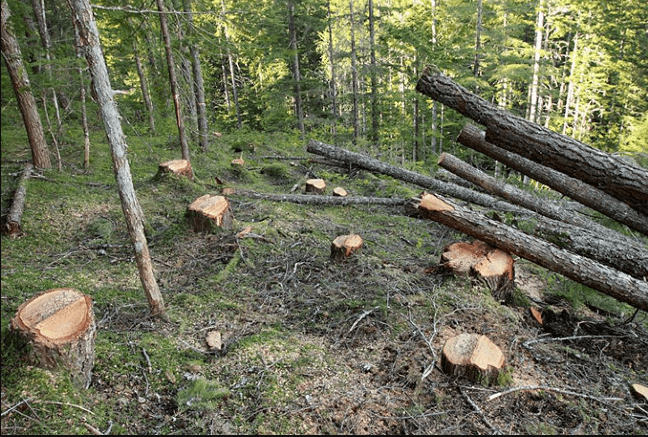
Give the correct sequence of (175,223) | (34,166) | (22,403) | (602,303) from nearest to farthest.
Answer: (22,403) < (602,303) < (175,223) < (34,166)

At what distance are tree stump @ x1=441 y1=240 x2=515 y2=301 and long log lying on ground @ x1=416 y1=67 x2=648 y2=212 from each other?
1.35 m

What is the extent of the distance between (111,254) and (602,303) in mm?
6999

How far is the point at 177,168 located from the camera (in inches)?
330

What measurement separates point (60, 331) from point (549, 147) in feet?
18.0

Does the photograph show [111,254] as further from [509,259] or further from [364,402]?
[509,259]

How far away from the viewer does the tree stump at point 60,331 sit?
8.89 ft

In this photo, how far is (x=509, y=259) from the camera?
4.91 meters

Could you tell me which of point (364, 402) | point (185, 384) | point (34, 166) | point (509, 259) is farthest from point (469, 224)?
point (34, 166)

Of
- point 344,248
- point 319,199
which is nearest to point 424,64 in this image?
point 319,199

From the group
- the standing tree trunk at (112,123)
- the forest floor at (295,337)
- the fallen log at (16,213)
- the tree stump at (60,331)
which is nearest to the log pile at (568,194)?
the forest floor at (295,337)

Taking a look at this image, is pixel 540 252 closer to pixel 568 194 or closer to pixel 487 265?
pixel 487 265

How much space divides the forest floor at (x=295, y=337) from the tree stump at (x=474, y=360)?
0.09 meters

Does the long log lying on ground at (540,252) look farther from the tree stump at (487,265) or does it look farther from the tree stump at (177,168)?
the tree stump at (177,168)

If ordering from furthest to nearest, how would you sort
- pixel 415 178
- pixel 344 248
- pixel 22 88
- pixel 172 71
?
pixel 415 178 < pixel 172 71 < pixel 22 88 < pixel 344 248
